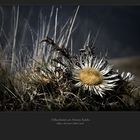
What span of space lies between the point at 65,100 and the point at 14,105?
239 mm

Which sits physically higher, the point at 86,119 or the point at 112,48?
the point at 112,48

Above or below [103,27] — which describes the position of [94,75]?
below

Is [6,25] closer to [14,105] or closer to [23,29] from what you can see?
[23,29]

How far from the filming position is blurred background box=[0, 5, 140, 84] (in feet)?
13.6

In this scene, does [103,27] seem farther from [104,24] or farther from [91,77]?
[91,77]

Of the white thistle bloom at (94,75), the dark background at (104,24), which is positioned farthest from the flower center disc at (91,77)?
the dark background at (104,24)

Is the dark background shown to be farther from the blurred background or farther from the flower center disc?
the flower center disc

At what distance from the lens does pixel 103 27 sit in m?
4.18

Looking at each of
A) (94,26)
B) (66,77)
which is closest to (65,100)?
(66,77)

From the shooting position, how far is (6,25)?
4176 mm

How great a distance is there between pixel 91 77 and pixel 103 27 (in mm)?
240

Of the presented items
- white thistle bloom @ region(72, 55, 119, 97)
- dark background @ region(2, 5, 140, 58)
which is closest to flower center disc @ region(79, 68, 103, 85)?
white thistle bloom @ region(72, 55, 119, 97)

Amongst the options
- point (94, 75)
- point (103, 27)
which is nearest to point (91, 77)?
point (94, 75)

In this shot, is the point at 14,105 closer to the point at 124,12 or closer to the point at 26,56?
the point at 26,56
